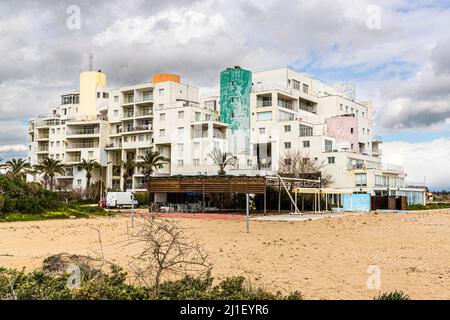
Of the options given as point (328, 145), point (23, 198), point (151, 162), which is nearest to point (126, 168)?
point (151, 162)

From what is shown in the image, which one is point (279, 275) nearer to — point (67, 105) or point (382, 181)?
point (382, 181)

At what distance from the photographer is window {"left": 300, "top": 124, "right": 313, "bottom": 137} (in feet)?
224

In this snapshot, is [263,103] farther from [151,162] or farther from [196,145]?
[151,162]

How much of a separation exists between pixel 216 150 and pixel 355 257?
5032 cm

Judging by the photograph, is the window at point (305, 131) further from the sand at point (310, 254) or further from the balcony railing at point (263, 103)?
the sand at point (310, 254)

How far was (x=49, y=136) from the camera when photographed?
87938mm

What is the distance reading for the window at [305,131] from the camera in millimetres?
68312

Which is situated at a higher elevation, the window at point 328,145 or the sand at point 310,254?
the window at point 328,145

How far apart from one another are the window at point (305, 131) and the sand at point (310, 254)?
4171cm

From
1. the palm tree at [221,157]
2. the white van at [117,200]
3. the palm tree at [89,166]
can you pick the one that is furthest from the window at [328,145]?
the palm tree at [89,166]

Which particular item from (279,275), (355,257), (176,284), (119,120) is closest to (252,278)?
(279,275)

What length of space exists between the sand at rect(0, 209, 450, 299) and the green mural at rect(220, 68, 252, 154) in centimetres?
4280

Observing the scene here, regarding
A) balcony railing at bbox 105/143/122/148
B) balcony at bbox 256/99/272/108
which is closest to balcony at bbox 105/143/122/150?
balcony railing at bbox 105/143/122/148

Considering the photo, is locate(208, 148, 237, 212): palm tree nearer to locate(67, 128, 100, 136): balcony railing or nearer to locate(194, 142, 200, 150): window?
locate(194, 142, 200, 150): window
